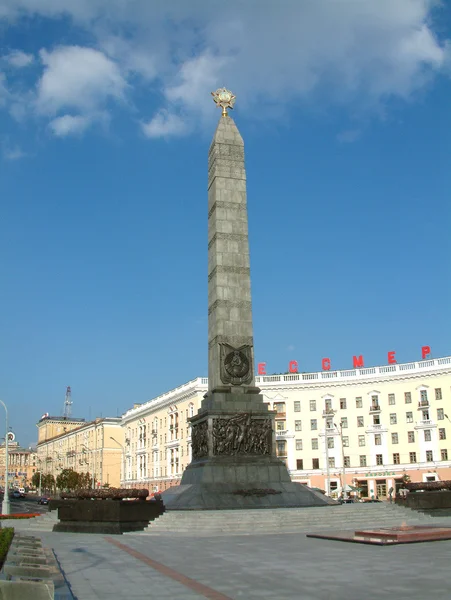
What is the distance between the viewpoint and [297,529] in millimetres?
17828

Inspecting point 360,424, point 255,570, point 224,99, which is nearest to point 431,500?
point 255,570

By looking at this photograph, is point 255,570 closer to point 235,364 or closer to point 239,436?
point 239,436

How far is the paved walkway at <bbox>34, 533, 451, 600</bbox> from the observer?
8320 millimetres

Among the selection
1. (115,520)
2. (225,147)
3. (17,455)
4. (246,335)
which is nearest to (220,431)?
(246,335)

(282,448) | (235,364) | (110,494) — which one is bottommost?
(110,494)

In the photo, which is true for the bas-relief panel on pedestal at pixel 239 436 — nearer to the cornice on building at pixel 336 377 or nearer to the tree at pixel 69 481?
the cornice on building at pixel 336 377

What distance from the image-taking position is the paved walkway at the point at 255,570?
328 inches

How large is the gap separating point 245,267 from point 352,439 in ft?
128

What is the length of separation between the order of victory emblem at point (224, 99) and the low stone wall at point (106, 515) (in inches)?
708

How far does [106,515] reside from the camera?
61.8ft

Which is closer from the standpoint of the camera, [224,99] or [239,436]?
[239,436]

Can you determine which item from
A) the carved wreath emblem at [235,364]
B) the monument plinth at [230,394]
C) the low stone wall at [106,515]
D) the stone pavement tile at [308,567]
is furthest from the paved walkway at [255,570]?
the carved wreath emblem at [235,364]

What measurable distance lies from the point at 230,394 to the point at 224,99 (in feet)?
45.5

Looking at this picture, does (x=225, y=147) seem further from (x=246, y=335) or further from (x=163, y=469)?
(x=163, y=469)
